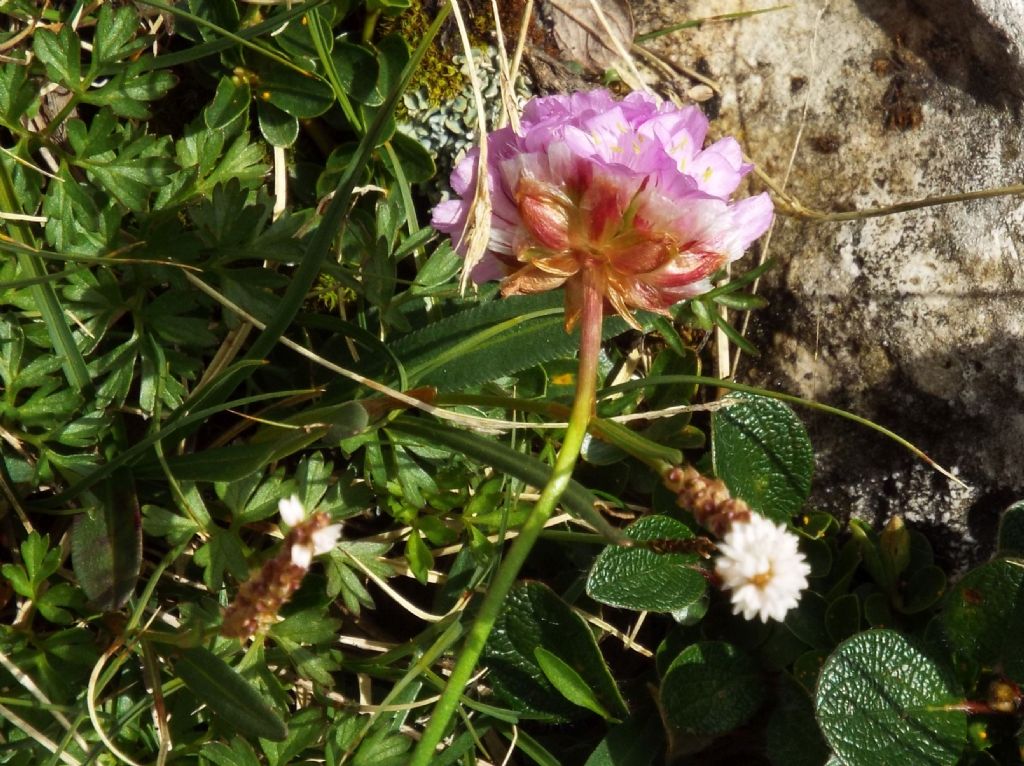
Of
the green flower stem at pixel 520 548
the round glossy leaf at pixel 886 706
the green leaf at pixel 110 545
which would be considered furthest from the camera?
the round glossy leaf at pixel 886 706

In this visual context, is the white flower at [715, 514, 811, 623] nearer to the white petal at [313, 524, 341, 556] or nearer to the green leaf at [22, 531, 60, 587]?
the white petal at [313, 524, 341, 556]

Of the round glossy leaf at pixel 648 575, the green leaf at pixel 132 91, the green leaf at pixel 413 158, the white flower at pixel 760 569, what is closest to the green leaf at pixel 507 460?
the white flower at pixel 760 569

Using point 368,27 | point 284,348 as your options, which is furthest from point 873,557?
point 368,27

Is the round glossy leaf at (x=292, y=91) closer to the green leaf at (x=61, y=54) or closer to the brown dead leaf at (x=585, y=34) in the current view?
the green leaf at (x=61, y=54)

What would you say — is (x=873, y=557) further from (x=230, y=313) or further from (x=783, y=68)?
(x=230, y=313)

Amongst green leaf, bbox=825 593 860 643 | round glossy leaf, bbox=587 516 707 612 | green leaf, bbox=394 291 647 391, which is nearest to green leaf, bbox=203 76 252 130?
green leaf, bbox=394 291 647 391
